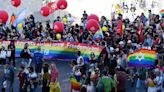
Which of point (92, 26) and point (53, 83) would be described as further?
point (92, 26)

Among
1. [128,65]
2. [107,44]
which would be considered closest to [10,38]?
[107,44]

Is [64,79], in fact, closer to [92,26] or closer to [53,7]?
[92,26]

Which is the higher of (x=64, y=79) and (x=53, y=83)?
(x=53, y=83)

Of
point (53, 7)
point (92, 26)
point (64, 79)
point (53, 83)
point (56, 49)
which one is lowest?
point (64, 79)

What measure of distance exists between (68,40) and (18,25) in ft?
10.8

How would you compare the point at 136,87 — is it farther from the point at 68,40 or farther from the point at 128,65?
the point at 68,40

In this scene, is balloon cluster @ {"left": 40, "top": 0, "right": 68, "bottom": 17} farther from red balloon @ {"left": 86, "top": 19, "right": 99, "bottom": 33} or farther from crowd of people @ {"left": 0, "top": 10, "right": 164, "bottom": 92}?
red balloon @ {"left": 86, "top": 19, "right": 99, "bottom": 33}

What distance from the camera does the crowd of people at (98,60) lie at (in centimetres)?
1452

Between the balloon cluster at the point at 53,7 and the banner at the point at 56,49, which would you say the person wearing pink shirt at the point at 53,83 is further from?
the balloon cluster at the point at 53,7

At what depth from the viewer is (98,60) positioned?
A: 18.2 m

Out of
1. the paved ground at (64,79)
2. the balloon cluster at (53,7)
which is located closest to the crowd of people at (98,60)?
the paved ground at (64,79)

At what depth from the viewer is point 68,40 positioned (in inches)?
848

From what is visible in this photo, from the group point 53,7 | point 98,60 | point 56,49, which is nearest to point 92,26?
point 56,49

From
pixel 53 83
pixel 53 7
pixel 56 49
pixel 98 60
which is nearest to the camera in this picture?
pixel 53 83
